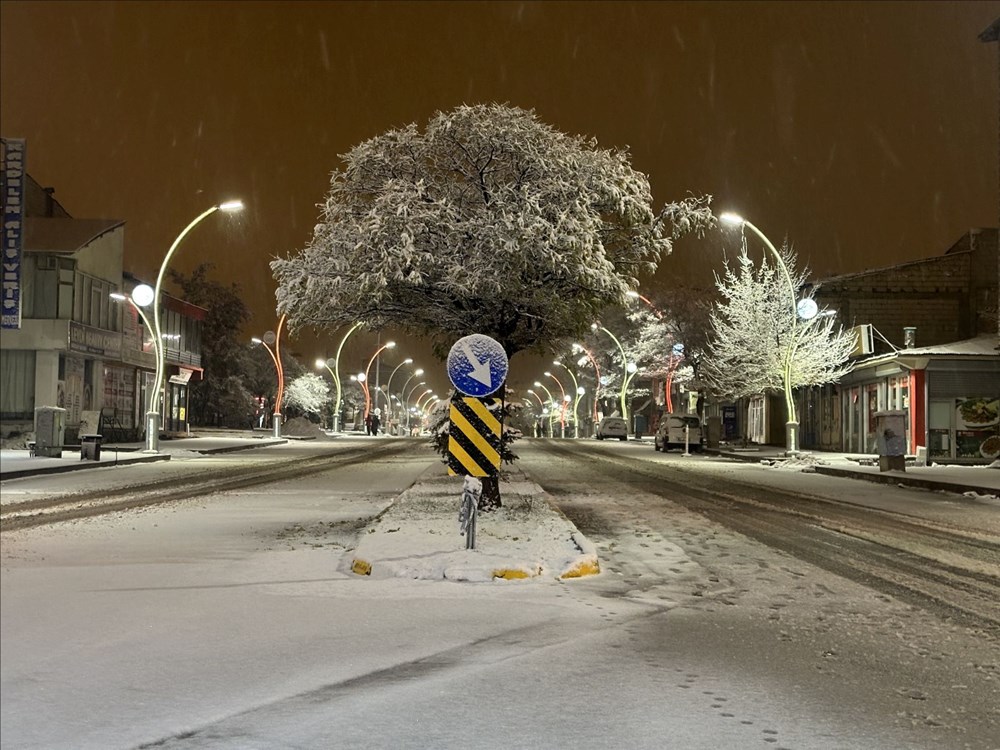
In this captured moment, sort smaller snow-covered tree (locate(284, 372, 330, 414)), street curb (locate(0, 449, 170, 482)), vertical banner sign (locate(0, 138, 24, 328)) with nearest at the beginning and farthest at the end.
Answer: street curb (locate(0, 449, 170, 482)) < vertical banner sign (locate(0, 138, 24, 328)) < smaller snow-covered tree (locate(284, 372, 330, 414))

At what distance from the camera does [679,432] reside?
5091 centimetres

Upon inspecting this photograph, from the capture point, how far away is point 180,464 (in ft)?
107

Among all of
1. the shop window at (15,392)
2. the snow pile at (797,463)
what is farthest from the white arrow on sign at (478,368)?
the shop window at (15,392)

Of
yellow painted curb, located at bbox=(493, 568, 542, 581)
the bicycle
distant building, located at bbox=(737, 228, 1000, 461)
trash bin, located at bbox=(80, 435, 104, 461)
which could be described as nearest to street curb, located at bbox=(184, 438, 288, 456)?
trash bin, located at bbox=(80, 435, 104, 461)

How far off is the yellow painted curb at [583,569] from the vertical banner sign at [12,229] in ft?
102

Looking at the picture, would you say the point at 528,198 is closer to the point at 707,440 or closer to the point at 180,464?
the point at 180,464

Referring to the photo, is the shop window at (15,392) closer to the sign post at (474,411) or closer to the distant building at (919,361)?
the distant building at (919,361)

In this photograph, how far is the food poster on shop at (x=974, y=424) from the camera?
3712 cm

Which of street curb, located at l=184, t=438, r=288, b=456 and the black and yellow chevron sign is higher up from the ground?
the black and yellow chevron sign

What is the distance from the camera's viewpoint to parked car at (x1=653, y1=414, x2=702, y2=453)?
167ft

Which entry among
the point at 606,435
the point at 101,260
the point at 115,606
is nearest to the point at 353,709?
the point at 115,606

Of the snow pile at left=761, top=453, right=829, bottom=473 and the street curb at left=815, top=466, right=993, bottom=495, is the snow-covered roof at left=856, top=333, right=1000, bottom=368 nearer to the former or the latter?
the snow pile at left=761, top=453, right=829, bottom=473

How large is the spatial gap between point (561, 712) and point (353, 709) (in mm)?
1078

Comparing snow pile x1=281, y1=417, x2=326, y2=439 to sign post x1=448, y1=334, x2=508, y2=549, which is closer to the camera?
sign post x1=448, y1=334, x2=508, y2=549
